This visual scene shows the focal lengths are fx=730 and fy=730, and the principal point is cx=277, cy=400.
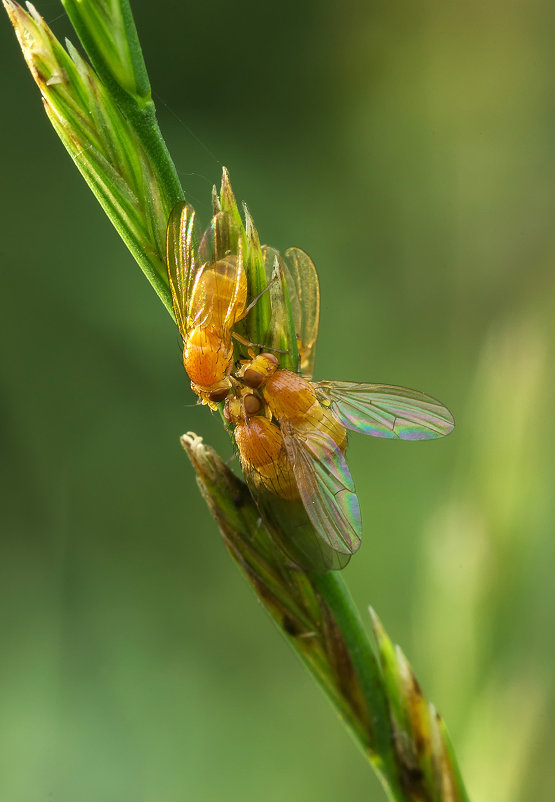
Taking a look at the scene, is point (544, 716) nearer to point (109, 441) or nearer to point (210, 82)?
point (109, 441)

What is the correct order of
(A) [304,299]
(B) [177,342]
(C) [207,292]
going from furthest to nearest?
(B) [177,342], (A) [304,299], (C) [207,292]

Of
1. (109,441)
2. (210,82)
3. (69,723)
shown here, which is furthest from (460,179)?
(69,723)

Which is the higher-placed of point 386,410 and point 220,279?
point 220,279

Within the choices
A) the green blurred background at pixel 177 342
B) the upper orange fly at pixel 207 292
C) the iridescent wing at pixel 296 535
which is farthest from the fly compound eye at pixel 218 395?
the green blurred background at pixel 177 342

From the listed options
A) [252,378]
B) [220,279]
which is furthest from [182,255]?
[252,378]

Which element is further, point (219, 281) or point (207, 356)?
point (207, 356)

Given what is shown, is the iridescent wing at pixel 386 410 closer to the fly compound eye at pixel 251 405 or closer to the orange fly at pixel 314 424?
the orange fly at pixel 314 424

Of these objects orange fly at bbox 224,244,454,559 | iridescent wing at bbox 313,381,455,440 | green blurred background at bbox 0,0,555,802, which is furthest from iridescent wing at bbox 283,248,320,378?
green blurred background at bbox 0,0,555,802

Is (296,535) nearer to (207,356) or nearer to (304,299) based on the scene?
(207,356)
